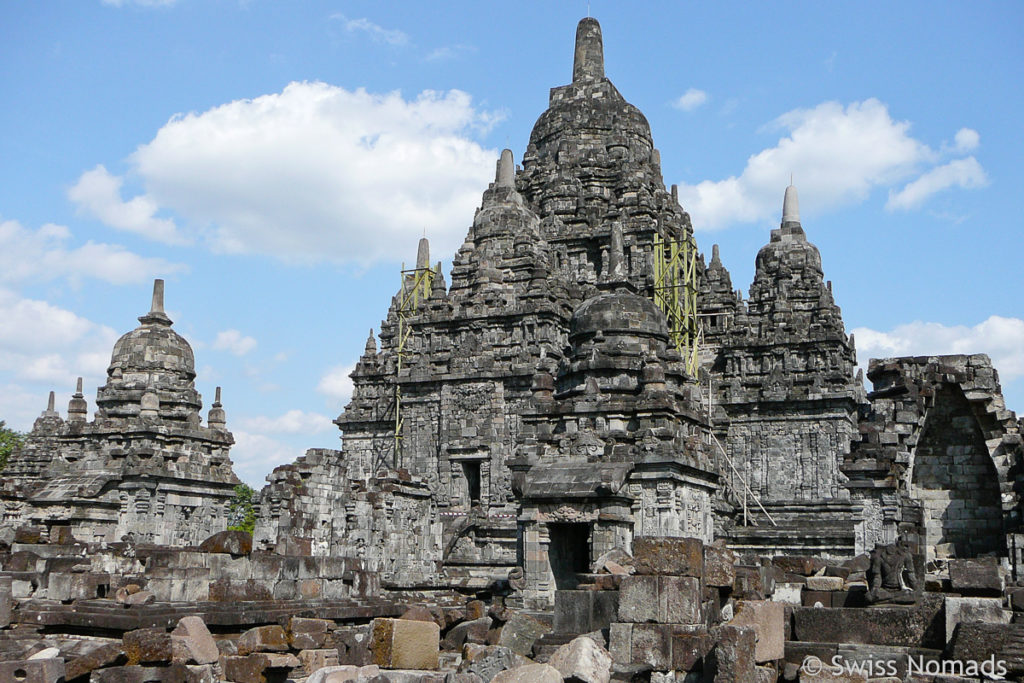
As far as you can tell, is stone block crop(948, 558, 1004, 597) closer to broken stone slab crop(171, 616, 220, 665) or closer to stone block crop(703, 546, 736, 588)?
stone block crop(703, 546, 736, 588)

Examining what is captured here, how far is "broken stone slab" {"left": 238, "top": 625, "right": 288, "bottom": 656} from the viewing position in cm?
1291

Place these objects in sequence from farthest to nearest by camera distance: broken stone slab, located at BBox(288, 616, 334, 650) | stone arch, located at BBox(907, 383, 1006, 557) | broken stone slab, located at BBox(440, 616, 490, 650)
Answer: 1. stone arch, located at BBox(907, 383, 1006, 557)
2. broken stone slab, located at BBox(440, 616, 490, 650)
3. broken stone slab, located at BBox(288, 616, 334, 650)

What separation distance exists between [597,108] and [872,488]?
88.2ft

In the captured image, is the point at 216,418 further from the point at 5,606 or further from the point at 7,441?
the point at 7,441

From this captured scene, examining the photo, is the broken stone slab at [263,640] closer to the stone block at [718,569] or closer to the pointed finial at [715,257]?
the stone block at [718,569]

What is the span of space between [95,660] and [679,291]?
2901 centimetres

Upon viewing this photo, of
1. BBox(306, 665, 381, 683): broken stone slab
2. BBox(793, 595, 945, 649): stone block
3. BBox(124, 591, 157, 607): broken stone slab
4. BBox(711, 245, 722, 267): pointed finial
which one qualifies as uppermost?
BBox(711, 245, 722, 267): pointed finial

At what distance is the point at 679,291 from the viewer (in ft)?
125

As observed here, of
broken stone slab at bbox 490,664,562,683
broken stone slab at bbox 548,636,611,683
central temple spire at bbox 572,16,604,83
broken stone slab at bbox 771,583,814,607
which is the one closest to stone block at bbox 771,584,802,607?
broken stone slab at bbox 771,583,814,607

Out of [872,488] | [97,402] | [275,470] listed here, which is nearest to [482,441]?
[275,470]

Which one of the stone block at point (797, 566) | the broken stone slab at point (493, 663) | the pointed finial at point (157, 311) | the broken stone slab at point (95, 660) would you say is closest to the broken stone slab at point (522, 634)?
the broken stone slab at point (493, 663)

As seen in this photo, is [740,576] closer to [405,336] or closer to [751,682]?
[751,682]

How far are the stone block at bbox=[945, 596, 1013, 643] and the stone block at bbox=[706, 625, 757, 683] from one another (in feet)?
8.61

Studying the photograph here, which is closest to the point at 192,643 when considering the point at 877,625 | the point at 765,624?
the point at 765,624
